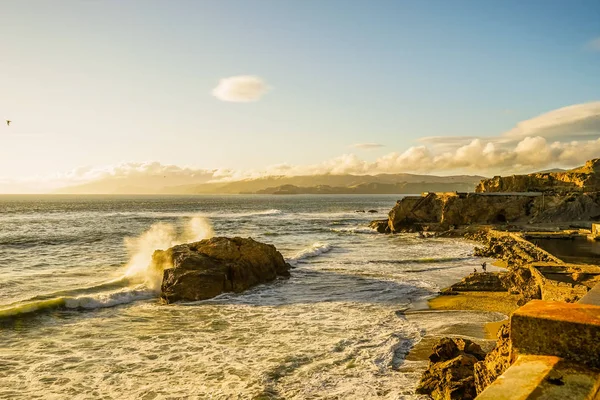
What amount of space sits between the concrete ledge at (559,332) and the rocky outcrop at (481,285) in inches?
728

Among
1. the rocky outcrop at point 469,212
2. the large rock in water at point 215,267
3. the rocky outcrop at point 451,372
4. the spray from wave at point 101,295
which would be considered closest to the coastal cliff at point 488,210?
the rocky outcrop at point 469,212

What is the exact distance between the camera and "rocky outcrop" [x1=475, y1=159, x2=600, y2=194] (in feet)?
262

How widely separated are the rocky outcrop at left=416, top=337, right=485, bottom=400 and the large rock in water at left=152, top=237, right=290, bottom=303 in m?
13.4

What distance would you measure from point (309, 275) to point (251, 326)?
11.5 meters

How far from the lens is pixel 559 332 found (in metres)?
5.09

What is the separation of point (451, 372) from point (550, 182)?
8914 centimetres

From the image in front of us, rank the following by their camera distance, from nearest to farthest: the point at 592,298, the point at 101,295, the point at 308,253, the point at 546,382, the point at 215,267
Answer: the point at 546,382 → the point at 592,298 → the point at 101,295 → the point at 215,267 → the point at 308,253

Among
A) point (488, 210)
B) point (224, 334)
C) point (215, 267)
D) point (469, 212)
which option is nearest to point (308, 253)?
point (215, 267)

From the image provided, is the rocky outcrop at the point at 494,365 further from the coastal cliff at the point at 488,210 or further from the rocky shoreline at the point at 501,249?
the coastal cliff at the point at 488,210

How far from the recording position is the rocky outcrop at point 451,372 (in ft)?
31.5

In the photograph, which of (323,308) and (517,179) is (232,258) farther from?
(517,179)

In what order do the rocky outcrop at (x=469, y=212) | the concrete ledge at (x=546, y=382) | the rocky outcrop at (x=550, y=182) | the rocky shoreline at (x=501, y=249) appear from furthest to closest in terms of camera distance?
the rocky outcrop at (x=550, y=182)
the rocky outcrop at (x=469, y=212)
the rocky shoreline at (x=501, y=249)
the concrete ledge at (x=546, y=382)

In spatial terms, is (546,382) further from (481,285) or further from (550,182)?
(550,182)

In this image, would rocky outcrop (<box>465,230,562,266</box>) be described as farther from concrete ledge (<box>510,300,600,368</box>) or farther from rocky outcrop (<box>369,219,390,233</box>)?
concrete ledge (<box>510,300,600,368</box>)
